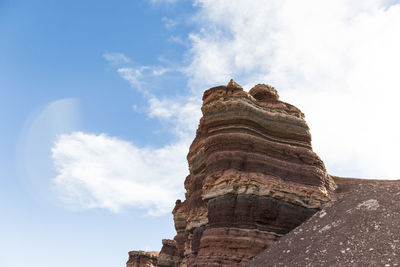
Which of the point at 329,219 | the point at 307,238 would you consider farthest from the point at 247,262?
the point at 329,219

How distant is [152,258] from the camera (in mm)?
72375

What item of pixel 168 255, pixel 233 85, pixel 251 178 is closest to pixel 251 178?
pixel 251 178

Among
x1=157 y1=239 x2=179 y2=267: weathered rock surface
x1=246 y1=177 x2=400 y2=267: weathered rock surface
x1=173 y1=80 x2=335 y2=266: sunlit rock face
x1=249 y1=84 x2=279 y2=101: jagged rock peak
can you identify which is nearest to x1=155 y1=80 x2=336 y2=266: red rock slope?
x1=173 y1=80 x2=335 y2=266: sunlit rock face

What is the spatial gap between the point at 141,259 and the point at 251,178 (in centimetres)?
5440

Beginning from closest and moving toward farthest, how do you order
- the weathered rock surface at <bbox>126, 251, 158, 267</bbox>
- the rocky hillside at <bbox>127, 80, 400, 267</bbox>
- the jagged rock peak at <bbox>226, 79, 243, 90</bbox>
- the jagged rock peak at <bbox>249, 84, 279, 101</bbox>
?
the rocky hillside at <bbox>127, 80, 400, 267</bbox> < the jagged rock peak at <bbox>226, 79, 243, 90</bbox> < the jagged rock peak at <bbox>249, 84, 279, 101</bbox> < the weathered rock surface at <bbox>126, 251, 158, 267</bbox>

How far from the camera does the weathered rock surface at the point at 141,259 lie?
7106 cm

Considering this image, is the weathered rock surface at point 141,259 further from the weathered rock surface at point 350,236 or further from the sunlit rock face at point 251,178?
the weathered rock surface at point 350,236

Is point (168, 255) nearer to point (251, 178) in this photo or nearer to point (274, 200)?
point (274, 200)

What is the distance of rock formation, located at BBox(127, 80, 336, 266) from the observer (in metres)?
23.7

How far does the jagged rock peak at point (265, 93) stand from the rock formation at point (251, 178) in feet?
1.11

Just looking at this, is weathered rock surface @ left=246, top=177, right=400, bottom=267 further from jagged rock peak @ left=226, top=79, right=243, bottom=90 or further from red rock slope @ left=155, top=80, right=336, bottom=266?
jagged rock peak @ left=226, top=79, right=243, bottom=90

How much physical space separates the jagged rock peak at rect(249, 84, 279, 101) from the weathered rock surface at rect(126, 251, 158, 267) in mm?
51607

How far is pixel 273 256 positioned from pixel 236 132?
33.0 feet

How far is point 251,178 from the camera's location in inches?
985
